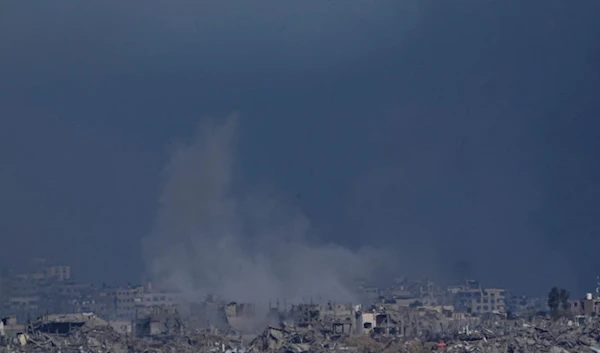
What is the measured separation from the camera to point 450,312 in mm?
56781

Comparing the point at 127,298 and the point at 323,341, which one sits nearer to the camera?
the point at 323,341

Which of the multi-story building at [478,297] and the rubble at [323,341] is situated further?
the multi-story building at [478,297]

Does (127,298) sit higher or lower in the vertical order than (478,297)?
lower

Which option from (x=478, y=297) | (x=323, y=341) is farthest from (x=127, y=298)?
(x=323, y=341)

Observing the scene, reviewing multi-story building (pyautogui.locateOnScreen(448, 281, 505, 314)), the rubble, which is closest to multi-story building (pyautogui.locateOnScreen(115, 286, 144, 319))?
multi-story building (pyautogui.locateOnScreen(448, 281, 505, 314))

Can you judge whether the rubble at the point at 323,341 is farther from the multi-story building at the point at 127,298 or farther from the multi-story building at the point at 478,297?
the multi-story building at the point at 478,297

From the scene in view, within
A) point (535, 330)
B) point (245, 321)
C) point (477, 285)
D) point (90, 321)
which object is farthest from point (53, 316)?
point (477, 285)

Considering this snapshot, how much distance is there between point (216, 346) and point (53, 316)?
30.5ft

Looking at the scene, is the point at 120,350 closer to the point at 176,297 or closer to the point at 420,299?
the point at 176,297

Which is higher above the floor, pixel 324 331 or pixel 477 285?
pixel 477 285

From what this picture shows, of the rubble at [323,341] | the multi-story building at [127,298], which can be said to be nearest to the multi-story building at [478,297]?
the multi-story building at [127,298]

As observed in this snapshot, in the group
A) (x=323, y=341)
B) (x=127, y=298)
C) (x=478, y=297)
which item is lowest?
(x=323, y=341)

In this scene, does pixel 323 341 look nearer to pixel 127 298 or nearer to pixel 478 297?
pixel 127 298

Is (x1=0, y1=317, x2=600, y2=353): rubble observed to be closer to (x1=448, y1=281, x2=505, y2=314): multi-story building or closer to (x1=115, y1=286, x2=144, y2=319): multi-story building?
(x1=115, y1=286, x2=144, y2=319): multi-story building
